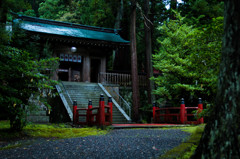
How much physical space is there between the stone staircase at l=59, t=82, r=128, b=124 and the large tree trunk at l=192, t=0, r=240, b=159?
9.95 metres

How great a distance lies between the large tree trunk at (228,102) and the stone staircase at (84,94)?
32.6 feet

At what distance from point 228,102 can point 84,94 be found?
42.1 ft

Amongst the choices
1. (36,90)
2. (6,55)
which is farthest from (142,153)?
(6,55)

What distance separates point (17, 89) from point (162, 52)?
31.6ft

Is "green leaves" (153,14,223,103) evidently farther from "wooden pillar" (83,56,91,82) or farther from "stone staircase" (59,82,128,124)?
"wooden pillar" (83,56,91,82)

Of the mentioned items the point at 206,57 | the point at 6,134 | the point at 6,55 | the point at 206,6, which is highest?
the point at 206,6

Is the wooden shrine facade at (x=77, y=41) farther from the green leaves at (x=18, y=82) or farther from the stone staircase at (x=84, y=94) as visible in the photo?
the green leaves at (x=18, y=82)

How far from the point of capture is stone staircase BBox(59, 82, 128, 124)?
42.8 ft

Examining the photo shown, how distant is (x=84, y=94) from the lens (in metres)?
14.9

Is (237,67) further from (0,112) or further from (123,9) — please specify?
(123,9)

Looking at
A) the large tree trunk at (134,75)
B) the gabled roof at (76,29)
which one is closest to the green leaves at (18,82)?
the large tree trunk at (134,75)

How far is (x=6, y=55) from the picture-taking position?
22.0ft

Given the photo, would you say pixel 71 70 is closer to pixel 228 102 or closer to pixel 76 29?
pixel 76 29

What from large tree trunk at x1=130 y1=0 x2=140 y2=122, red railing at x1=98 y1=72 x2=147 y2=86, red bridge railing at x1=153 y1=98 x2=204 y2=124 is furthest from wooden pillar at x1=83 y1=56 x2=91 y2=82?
red bridge railing at x1=153 y1=98 x2=204 y2=124
